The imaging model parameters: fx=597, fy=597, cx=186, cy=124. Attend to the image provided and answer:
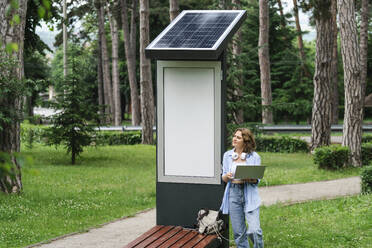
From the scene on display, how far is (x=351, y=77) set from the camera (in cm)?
1838

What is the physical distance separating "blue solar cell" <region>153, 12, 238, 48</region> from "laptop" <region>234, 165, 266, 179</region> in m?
1.59

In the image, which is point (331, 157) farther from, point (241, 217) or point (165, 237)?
point (165, 237)

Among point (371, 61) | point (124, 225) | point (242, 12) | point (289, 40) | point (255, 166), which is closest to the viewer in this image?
point (255, 166)

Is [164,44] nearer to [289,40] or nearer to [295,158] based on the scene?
[295,158]

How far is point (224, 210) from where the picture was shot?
281 inches

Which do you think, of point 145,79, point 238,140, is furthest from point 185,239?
point 145,79

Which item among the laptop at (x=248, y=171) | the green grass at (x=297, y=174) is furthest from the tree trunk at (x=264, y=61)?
the laptop at (x=248, y=171)

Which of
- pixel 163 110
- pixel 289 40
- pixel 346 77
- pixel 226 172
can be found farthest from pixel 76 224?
pixel 289 40

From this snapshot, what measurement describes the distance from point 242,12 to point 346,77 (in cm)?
1080

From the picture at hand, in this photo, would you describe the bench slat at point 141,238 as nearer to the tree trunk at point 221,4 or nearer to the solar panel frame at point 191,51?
the solar panel frame at point 191,51

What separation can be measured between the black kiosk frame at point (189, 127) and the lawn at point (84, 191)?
2.48 metres

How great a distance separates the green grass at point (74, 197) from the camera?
9891mm

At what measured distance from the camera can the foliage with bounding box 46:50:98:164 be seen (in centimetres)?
1981

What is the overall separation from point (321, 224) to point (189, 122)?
3.28 meters
